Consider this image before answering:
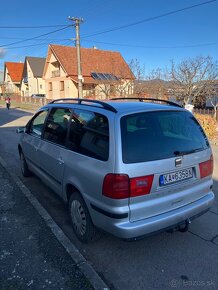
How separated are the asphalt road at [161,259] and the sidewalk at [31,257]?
25 cm

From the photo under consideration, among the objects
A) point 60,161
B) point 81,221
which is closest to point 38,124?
point 60,161

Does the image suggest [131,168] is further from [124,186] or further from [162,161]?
[162,161]

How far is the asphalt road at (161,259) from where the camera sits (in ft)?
8.78

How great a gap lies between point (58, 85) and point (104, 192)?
35270mm

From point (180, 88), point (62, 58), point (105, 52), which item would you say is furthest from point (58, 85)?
point (180, 88)

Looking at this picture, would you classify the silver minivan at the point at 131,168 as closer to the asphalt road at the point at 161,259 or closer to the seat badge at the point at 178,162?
the seat badge at the point at 178,162

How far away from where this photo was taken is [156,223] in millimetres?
2787

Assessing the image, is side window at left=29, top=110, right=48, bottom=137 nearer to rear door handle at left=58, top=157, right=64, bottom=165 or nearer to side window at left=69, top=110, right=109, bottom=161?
rear door handle at left=58, top=157, right=64, bottom=165

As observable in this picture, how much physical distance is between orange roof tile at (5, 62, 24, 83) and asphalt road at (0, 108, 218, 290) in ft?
213

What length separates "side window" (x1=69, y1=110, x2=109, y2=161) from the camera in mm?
2873

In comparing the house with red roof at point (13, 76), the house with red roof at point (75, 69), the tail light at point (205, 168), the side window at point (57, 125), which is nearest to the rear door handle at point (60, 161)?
the side window at point (57, 125)

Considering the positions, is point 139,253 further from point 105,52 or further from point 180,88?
point 105,52

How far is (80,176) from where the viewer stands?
10.2 feet

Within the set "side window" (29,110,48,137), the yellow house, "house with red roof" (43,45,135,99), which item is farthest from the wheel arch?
the yellow house
